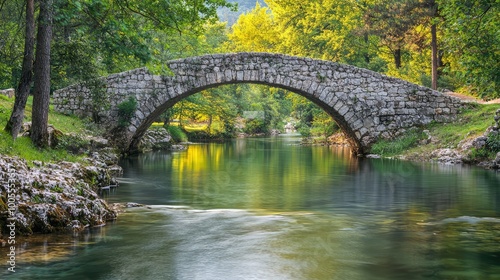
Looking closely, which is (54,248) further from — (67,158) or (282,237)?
(67,158)

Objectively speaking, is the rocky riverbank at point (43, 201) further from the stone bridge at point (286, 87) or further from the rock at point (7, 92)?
the stone bridge at point (286, 87)

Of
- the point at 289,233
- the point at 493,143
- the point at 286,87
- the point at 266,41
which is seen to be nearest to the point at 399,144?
the point at 493,143

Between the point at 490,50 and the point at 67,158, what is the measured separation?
10425mm

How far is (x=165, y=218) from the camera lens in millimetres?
8000

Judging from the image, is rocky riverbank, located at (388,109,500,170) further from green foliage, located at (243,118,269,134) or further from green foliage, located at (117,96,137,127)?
green foliage, located at (243,118,269,134)

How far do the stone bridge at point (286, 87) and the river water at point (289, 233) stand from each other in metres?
5.67

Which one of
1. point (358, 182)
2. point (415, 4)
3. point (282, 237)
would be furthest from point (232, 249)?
point (415, 4)

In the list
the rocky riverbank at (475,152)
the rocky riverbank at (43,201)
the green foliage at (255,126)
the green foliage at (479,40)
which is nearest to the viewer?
the rocky riverbank at (43,201)

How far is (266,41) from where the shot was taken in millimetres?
33344

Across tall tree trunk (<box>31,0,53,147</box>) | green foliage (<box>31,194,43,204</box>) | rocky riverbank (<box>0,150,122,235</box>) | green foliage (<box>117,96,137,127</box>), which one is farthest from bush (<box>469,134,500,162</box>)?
green foliage (<box>31,194,43,204</box>)

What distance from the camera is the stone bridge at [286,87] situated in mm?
18219

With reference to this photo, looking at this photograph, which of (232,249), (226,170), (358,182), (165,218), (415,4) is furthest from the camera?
(415,4)

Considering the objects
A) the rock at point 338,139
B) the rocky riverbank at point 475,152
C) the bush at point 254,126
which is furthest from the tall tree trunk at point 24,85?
the bush at point 254,126

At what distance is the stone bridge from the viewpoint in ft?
59.8
